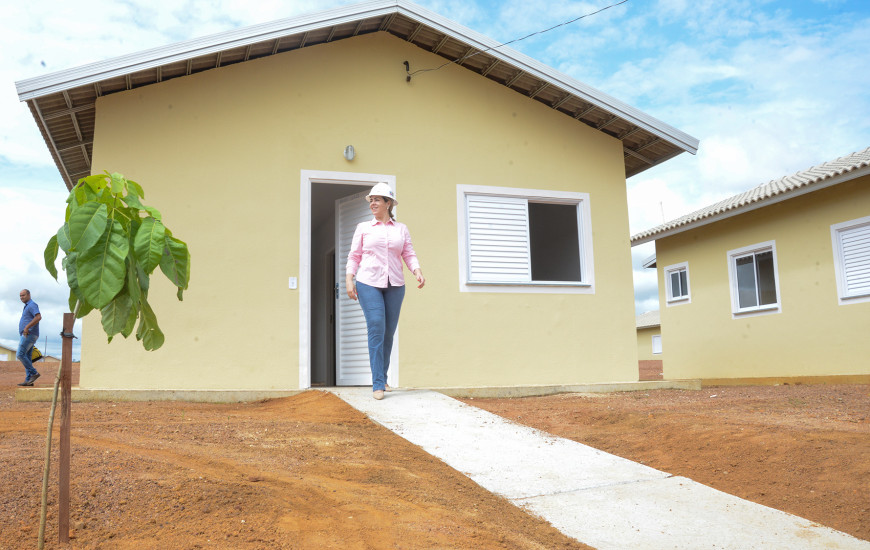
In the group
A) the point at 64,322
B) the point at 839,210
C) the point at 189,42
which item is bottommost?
the point at 64,322

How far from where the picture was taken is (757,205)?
12328 millimetres

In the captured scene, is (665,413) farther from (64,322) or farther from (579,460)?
(64,322)

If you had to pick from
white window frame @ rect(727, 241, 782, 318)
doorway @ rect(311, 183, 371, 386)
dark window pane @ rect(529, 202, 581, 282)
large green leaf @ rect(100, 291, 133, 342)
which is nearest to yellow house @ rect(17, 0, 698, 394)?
dark window pane @ rect(529, 202, 581, 282)

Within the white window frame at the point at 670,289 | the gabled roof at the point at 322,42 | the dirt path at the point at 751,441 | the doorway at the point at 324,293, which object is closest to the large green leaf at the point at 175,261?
the dirt path at the point at 751,441

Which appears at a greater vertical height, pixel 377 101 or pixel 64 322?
pixel 377 101

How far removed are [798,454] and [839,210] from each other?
8277 millimetres

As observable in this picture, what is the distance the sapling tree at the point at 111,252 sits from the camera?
7.45 ft

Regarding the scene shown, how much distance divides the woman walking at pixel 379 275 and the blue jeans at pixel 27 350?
716cm

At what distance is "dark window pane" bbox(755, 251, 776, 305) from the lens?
12773 millimetres

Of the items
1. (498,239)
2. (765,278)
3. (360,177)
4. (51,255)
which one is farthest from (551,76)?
(51,255)

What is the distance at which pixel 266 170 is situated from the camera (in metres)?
8.15

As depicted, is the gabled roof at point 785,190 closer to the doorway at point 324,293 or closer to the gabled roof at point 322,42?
the gabled roof at point 322,42

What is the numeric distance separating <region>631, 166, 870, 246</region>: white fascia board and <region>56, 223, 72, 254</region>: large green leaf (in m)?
10.8

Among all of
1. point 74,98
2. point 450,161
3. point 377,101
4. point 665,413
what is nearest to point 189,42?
point 74,98
